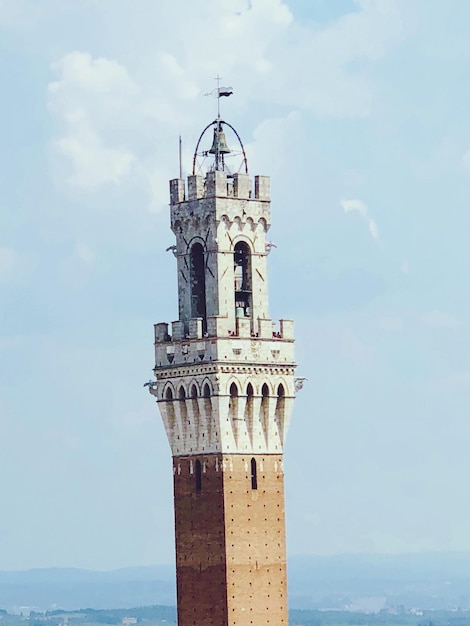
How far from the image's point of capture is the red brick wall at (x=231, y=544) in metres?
81.8

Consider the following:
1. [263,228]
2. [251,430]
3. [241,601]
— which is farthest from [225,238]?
[241,601]

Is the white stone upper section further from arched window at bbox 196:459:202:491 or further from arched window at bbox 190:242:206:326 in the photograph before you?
arched window at bbox 196:459:202:491

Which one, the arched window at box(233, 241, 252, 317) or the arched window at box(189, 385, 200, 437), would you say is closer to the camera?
the arched window at box(189, 385, 200, 437)

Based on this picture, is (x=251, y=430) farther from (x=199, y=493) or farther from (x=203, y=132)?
(x=203, y=132)

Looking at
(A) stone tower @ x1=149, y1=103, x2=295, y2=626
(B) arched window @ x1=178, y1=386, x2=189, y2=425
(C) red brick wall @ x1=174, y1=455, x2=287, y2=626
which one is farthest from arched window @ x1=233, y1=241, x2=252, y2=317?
(C) red brick wall @ x1=174, y1=455, x2=287, y2=626

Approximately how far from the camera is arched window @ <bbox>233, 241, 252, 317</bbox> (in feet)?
277

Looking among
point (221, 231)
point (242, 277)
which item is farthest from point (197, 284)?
point (221, 231)

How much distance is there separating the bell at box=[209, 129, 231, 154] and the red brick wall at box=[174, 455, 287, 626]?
11.8 meters

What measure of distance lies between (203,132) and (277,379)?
992 centimetres

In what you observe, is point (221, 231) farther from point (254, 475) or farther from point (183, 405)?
point (254, 475)

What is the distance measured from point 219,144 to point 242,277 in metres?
5.20

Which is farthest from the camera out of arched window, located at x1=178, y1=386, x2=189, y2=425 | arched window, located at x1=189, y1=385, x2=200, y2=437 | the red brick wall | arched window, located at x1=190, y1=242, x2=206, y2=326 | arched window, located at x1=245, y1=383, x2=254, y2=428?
arched window, located at x1=190, y1=242, x2=206, y2=326

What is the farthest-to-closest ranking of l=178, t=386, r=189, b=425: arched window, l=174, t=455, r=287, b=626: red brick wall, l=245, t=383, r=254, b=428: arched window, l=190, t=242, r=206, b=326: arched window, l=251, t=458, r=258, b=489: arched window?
l=190, t=242, r=206, b=326: arched window, l=178, t=386, r=189, b=425: arched window, l=245, t=383, r=254, b=428: arched window, l=251, t=458, r=258, b=489: arched window, l=174, t=455, r=287, b=626: red brick wall

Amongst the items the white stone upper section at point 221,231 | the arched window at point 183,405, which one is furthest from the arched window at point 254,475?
the white stone upper section at point 221,231
